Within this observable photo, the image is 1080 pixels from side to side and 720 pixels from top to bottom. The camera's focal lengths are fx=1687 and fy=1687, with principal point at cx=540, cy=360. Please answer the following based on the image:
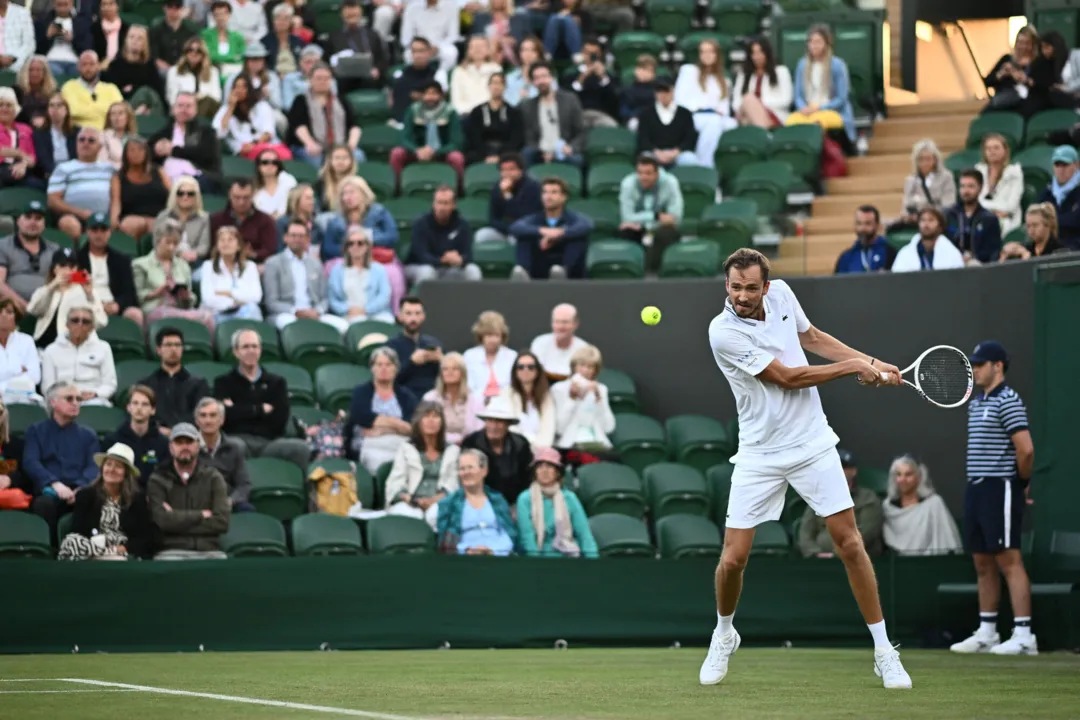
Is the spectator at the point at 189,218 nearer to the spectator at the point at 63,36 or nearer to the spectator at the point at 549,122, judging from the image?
the spectator at the point at 63,36

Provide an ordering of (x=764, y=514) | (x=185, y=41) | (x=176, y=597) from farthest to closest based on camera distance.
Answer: (x=185, y=41)
(x=176, y=597)
(x=764, y=514)

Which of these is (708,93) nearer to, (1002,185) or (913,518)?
(1002,185)

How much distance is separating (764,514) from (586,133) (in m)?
9.83

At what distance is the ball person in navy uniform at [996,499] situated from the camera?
436 inches

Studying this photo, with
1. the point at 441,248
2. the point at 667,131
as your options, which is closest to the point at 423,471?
the point at 441,248

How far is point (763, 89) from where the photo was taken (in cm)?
1772

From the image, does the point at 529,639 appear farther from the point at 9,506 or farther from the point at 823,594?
the point at 9,506

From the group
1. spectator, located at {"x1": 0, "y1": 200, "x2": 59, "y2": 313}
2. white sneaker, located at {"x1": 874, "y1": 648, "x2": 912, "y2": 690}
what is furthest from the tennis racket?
spectator, located at {"x1": 0, "y1": 200, "x2": 59, "y2": 313}

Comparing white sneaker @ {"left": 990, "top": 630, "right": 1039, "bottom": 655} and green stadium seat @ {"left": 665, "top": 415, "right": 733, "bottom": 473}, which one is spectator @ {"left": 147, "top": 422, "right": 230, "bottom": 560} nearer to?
green stadium seat @ {"left": 665, "top": 415, "right": 733, "bottom": 473}

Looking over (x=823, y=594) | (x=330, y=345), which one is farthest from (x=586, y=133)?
(x=823, y=594)

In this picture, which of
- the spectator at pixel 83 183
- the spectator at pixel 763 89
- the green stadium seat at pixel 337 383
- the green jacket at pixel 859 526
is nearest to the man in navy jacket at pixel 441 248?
the green stadium seat at pixel 337 383

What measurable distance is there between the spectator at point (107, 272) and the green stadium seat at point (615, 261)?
405 cm

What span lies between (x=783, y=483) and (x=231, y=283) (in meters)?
7.73

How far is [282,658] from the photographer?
10.5 metres
